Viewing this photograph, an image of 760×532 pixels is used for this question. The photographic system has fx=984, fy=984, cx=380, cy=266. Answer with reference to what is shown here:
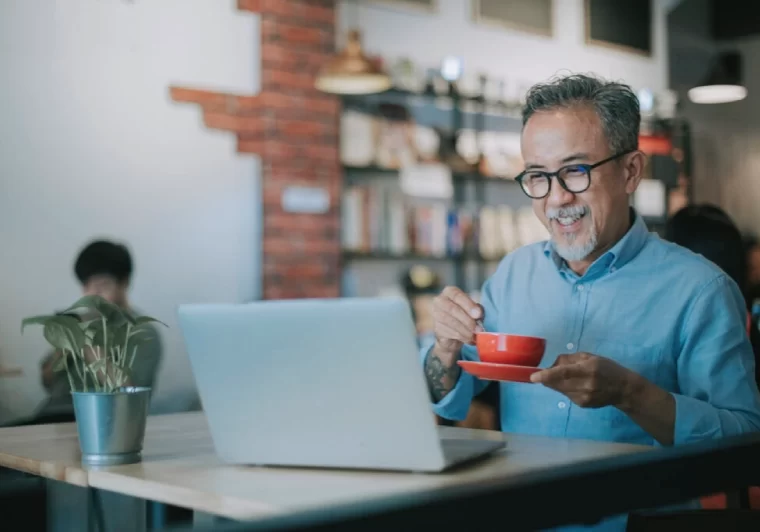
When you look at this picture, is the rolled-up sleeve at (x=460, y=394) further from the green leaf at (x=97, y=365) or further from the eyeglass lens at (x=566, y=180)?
the green leaf at (x=97, y=365)

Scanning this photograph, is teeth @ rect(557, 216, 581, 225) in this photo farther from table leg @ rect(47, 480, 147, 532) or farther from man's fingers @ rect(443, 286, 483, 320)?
table leg @ rect(47, 480, 147, 532)

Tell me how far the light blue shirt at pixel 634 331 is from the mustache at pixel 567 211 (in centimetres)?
10

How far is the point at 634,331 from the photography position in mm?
1922

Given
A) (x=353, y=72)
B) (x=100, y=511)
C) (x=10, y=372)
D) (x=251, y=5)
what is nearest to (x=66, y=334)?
(x=100, y=511)

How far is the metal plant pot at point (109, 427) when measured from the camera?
143cm

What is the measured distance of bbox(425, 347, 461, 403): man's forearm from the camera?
193 centimetres

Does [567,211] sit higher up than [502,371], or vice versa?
[567,211]

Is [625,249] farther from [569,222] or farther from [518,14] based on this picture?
[518,14]

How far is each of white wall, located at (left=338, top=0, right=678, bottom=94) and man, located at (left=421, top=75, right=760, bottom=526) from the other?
4.08 m

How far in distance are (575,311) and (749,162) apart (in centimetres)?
685

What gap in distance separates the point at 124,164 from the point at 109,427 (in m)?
3.69

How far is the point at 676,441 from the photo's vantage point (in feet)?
5.32

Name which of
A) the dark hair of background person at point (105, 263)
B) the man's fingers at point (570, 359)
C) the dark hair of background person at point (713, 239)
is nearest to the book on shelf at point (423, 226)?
the dark hair of background person at point (105, 263)

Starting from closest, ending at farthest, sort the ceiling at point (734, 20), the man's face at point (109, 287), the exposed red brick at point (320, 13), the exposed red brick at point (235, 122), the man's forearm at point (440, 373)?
the man's forearm at point (440, 373), the man's face at point (109, 287), the exposed red brick at point (235, 122), the exposed red brick at point (320, 13), the ceiling at point (734, 20)
